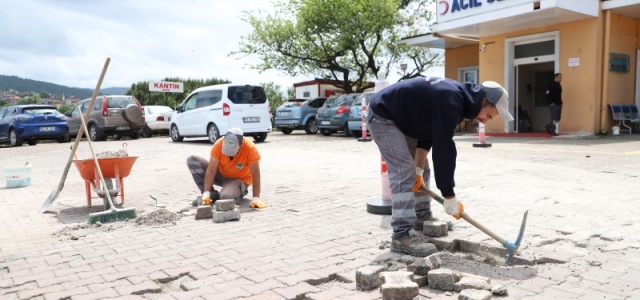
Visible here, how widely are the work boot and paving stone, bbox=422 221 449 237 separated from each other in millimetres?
408

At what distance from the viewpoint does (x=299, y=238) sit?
14.2ft

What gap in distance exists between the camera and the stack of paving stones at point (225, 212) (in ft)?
16.4

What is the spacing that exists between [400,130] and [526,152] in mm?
7532

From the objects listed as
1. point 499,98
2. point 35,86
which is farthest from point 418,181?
point 35,86

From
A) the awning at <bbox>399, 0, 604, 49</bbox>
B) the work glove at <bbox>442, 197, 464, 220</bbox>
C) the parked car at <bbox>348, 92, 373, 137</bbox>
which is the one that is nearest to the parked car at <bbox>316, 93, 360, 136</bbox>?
the parked car at <bbox>348, 92, 373, 137</bbox>

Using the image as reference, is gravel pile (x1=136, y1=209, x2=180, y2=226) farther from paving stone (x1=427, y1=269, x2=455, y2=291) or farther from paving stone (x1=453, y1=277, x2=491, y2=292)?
paving stone (x1=453, y1=277, x2=491, y2=292)

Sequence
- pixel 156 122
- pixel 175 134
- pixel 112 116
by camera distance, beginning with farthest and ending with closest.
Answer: pixel 156 122
pixel 112 116
pixel 175 134

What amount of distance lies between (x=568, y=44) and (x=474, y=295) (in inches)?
526

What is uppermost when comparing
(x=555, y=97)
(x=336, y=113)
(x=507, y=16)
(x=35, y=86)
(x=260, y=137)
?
(x=35, y=86)

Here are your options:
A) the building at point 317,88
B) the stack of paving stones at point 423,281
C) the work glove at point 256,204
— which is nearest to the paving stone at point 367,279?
the stack of paving stones at point 423,281

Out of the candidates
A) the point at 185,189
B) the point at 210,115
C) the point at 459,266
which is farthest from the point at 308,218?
the point at 210,115

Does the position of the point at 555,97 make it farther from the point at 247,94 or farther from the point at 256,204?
the point at 256,204

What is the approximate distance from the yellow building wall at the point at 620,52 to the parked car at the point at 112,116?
50.4 feet

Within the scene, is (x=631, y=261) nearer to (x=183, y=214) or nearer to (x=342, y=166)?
(x=183, y=214)
